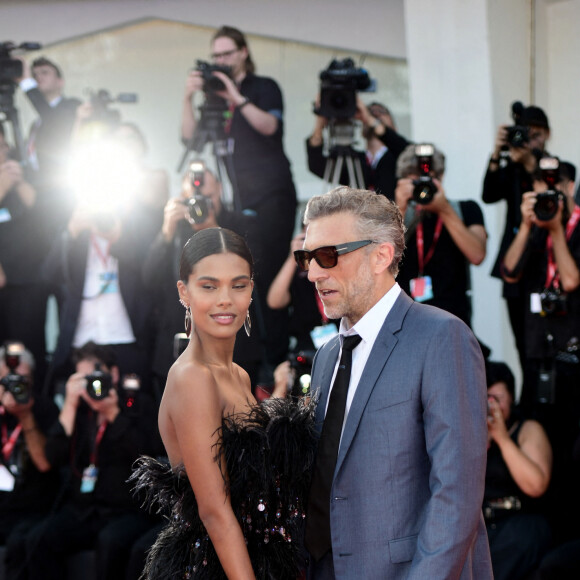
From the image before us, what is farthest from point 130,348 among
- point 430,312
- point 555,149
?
point 555,149

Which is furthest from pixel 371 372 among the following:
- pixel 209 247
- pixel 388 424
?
pixel 209 247

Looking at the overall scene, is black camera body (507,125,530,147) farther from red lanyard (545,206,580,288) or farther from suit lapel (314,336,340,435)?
suit lapel (314,336,340,435)

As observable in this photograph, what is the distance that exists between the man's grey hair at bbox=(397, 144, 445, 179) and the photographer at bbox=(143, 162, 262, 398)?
857mm

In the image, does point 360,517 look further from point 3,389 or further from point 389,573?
point 3,389

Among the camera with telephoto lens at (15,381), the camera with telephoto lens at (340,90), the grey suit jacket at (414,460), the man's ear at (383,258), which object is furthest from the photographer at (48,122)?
the grey suit jacket at (414,460)

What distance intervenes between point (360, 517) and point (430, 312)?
0.53 meters

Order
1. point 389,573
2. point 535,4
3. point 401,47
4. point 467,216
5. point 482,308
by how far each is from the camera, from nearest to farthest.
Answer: point 389,573
point 467,216
point 482,308
point 535,4
point 401,47

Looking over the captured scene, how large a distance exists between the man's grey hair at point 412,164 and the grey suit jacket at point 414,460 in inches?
97.1

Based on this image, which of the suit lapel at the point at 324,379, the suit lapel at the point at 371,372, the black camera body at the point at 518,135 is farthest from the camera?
the black camera body at the point at 518,135

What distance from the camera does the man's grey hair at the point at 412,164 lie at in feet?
15.2

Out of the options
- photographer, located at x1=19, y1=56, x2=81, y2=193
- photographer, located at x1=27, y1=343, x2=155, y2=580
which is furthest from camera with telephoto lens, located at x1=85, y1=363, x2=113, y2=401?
photographer, located at x1=19, y1=56, x2=81, y2=193

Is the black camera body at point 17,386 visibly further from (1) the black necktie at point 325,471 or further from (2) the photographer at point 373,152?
(1) the black necktie at point 325,471

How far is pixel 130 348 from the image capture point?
205 inches

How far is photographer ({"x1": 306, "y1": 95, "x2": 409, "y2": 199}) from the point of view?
207 inches
